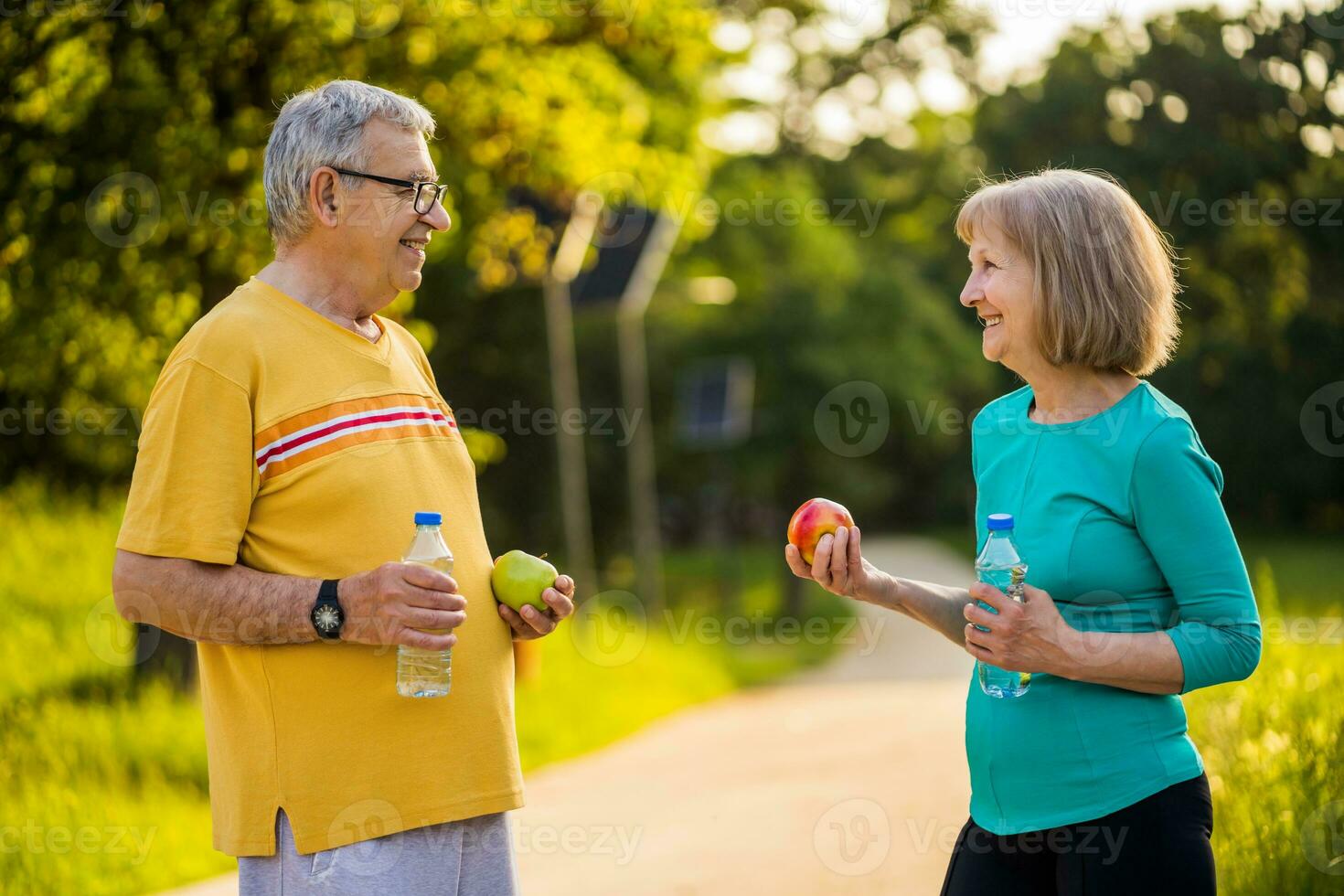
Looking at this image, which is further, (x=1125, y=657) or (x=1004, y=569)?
(x=1004, y=569)

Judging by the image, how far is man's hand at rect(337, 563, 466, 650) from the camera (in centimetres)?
257

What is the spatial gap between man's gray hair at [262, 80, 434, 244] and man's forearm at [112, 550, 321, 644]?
76cm

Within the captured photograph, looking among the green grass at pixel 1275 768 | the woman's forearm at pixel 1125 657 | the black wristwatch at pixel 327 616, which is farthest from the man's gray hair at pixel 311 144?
the green grass at pixel 1275 768

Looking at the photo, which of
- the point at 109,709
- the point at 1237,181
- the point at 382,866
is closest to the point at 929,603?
the point at 382,866

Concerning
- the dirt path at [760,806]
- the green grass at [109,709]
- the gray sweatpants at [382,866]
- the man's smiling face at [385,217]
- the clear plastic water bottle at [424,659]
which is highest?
the man's smiling face at [385,217]

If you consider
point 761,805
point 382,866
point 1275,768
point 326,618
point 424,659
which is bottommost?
point 761,805

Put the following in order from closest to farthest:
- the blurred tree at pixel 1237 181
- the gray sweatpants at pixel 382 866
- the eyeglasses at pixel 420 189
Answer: the gray sweatpants at pixel 382 866 → the eyeglasses at pixel 420 189 → the blurred tree at pixel 1237 181

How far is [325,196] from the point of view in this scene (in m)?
2.89

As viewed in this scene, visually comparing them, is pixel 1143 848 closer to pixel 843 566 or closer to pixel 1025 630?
pixel 1025 630

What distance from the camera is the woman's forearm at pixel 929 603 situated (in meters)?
3.12

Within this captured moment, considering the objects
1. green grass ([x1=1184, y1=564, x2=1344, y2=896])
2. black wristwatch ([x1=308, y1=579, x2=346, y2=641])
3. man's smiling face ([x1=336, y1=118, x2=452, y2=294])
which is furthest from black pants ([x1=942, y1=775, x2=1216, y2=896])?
green grass ([x1=1184, y1=564, x2=1344, y2=896])

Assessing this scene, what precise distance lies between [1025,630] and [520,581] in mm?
1086

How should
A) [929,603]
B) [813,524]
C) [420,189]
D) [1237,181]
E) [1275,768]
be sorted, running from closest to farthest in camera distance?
[420,189]
[929,603]
[813,524]
[1275,768]
[1237,181]

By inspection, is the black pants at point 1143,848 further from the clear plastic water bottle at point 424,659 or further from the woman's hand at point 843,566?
the clear plastic water bottle at point 424,659
